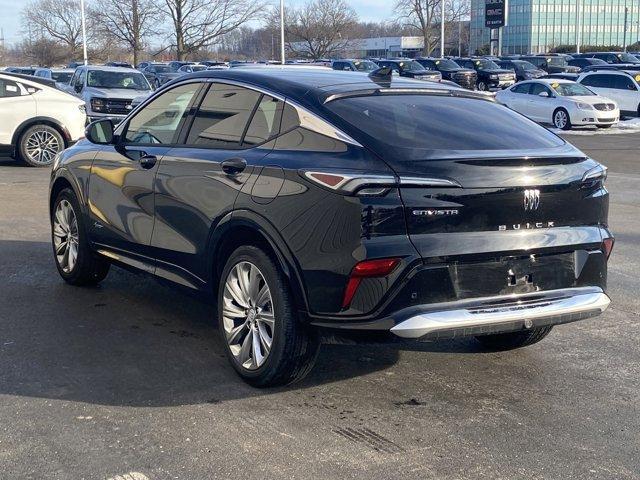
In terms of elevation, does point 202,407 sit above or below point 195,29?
below

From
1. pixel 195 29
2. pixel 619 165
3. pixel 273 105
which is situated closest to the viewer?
pixel 273 105

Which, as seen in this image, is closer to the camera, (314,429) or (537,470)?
(537,470)

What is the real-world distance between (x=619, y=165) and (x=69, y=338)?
1389cm

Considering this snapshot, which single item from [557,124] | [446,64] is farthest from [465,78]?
[557,124]

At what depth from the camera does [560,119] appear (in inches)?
1059

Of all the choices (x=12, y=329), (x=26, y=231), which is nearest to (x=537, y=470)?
(x=12, y=329)

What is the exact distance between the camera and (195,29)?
62344 millimetres

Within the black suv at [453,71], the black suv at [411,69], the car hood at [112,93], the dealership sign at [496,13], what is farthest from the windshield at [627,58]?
the car hood at [112,93]

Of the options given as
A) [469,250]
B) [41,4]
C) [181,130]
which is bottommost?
[469,250]

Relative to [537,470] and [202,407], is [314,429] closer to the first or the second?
[202,407]

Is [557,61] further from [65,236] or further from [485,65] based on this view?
[65,236]

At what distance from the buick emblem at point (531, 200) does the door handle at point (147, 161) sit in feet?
8.03

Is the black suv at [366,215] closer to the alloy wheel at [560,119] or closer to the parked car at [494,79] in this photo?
the alloy wheel at [560,119]

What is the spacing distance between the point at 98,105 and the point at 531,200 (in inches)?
727
